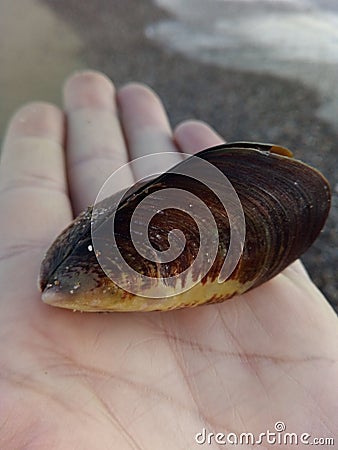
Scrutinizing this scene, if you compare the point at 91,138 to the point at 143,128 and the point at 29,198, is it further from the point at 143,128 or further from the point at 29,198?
the point at 29,198

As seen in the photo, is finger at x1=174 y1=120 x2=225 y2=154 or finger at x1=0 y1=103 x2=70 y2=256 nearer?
finger at x1=0 y1=103 x2=70 y2=256

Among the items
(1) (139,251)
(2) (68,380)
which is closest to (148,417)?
(2) (68,380)

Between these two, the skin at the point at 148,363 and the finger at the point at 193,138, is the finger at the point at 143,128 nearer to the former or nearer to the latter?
the finger at the point at 193,138

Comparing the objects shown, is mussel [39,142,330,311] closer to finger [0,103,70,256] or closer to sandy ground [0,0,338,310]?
finger [0,103,70,256]

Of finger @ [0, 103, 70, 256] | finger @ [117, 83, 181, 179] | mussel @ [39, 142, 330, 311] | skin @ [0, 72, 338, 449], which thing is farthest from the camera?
finger @ [117, 83, 181, 179]

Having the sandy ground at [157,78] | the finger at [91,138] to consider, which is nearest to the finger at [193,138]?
the finger at [91,138]

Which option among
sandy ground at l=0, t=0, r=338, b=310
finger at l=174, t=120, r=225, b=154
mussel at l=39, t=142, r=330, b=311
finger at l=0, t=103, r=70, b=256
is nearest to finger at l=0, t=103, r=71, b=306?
finger at l=0, t=103, r=70, b=256
